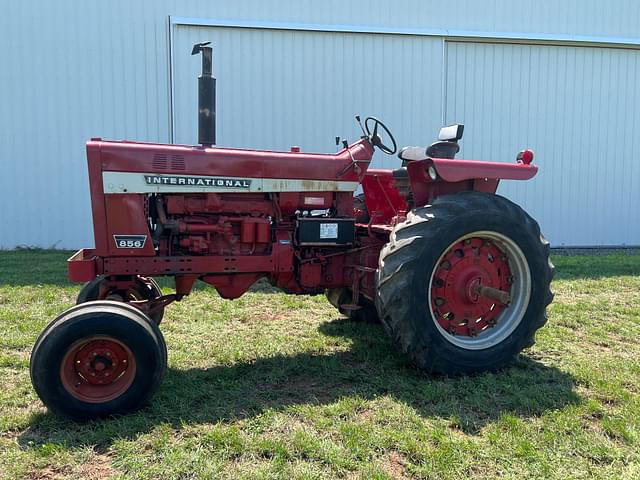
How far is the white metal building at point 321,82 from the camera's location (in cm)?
941

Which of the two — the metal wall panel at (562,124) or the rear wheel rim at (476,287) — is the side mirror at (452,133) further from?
the metal wall panel at (562,124)

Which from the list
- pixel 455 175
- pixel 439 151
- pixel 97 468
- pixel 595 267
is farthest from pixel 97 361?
pixel 595 267

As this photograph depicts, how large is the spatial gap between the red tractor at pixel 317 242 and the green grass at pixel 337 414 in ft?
1.01

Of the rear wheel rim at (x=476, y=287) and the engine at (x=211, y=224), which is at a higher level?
the engine at (x=211, y=224)

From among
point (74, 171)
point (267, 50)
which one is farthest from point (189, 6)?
point (74, 171)

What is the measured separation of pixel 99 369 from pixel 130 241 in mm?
902

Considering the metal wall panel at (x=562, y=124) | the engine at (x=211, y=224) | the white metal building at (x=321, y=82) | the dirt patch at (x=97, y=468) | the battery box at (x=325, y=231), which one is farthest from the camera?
the metal wall panel at (x=562, y=124)

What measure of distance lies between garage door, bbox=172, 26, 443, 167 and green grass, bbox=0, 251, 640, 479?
219 inches

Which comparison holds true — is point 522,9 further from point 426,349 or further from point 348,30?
point 426,349

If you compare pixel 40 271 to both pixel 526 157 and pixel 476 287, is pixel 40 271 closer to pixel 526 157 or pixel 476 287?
pixel 476 287

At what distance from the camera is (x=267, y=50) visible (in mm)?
9602

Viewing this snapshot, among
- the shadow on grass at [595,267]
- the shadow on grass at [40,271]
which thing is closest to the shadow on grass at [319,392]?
the shadow on grass at [40,271]

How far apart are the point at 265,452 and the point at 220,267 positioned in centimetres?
144

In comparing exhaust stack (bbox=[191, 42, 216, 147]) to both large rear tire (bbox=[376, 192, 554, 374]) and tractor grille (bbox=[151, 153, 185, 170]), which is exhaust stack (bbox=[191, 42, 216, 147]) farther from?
large rear tire (bbox=[376, 192, 554, 374])
